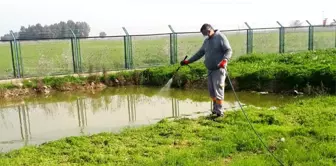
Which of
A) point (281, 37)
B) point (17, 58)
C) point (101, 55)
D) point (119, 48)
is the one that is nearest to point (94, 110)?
point (17, 58)

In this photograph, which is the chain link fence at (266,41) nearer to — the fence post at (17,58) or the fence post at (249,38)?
the fence post at (249,38)

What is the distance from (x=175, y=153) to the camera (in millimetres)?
5609

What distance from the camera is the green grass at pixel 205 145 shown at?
5.32 m

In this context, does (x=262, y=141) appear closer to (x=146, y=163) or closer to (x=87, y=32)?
(x=146, y=163)

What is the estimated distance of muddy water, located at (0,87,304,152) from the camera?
805 cm

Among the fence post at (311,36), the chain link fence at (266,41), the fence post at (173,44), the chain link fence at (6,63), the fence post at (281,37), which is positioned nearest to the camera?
the chain link fence at (6,63)

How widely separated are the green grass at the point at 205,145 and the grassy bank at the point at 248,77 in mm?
3527

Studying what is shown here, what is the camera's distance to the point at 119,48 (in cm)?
2091

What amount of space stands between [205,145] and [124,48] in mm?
10968

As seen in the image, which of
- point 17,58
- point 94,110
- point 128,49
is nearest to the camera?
point 94,110

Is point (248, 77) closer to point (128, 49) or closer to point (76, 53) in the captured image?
point (128, 49)

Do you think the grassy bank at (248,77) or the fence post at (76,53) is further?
the fence post at (76,53)

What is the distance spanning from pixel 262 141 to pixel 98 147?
101 inches

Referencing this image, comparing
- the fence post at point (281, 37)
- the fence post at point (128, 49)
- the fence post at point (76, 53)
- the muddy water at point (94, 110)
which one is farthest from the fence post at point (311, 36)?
the fence post at point (76, 53)
